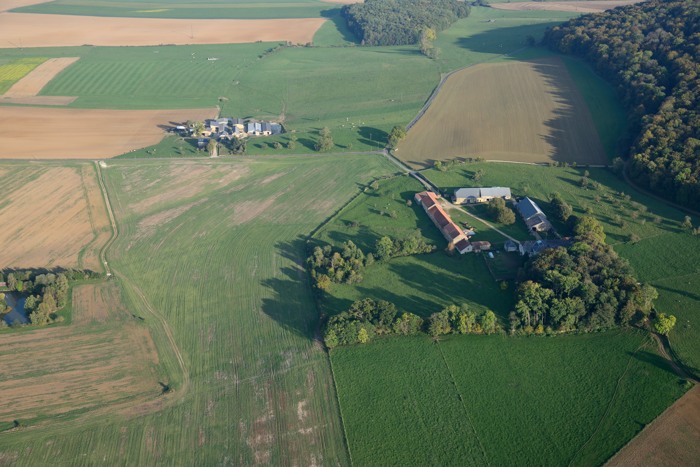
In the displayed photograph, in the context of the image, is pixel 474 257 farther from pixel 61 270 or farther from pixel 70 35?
pixel 70 35

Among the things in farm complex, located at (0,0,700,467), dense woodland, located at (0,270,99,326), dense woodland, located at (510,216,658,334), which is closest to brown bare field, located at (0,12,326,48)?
farm complex, located at (0,0,700,467)

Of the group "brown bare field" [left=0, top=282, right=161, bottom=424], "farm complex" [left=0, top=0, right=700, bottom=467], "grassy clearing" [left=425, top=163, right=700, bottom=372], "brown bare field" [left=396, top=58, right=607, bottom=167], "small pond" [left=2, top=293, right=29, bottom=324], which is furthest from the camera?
"brown bare field" [left=396, top=58, right=607, bottom=167]

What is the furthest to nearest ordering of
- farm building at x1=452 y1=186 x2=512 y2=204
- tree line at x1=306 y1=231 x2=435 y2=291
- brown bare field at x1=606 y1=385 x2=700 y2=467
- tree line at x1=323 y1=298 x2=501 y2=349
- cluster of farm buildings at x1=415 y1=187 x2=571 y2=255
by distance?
1. farm building at x1=452 y1=186 x2=512 y2=204
2. cluster of farm buildings at x1=415 y1=187 x2=571 y2=255
3. tree line at x1=306 y1=231 x2=435 y2=291
4. tree line at x1=323 y1=298 x2=501 y2=349
5. brown bare field at x1=606 y1=385 x2=700 y2=467

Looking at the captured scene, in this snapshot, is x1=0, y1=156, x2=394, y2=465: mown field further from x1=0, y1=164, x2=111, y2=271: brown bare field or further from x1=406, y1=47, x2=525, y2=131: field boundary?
x1=406, y1=47, x2=525, y2=131: field boundary

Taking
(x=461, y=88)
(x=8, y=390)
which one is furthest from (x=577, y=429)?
(x=461, y=88)

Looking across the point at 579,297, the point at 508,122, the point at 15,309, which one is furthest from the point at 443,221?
the point at 15,309

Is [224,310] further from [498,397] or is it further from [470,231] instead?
[470,231]

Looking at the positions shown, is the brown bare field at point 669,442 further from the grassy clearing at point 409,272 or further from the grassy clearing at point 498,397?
the grassy clearing at point 409,272
